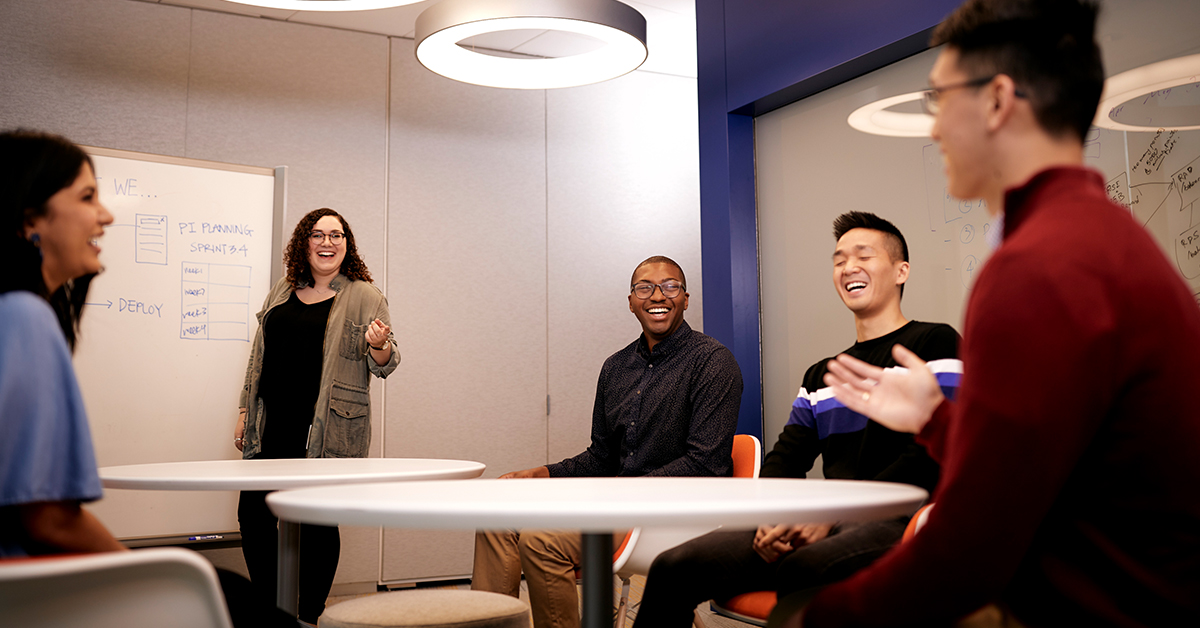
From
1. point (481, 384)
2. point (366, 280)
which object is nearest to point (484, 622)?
point (366, 280)

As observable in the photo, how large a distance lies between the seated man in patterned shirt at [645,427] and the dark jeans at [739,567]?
0.67 meters

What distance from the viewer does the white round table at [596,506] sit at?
959 mm

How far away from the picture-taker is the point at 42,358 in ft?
3.57

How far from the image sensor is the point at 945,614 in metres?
0.85

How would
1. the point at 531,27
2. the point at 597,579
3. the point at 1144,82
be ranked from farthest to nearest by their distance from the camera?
the point at 531,27
the point at 1144,82
the point at 597,579

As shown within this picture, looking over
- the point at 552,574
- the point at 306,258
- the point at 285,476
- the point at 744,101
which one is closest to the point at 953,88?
the point at 285,476

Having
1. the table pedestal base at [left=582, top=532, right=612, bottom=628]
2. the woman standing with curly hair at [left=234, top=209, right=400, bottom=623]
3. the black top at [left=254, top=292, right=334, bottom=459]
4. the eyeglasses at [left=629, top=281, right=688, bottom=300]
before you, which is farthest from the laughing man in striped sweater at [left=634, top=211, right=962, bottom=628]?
the black top at [left=254, top=292, right=334, bottom=459]

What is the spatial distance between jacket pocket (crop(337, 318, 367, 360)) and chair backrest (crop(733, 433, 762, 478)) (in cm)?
159

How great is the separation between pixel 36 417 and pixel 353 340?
238cm

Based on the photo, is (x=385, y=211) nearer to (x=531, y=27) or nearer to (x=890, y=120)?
(x=531, y=27)

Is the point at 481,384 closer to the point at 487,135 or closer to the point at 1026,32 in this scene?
the point at 487,135

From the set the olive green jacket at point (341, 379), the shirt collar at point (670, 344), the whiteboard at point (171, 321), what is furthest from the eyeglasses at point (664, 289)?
the whiteboard at point (171, 321)

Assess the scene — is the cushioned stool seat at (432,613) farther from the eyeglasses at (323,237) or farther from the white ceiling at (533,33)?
the white ceiling at (533,33)

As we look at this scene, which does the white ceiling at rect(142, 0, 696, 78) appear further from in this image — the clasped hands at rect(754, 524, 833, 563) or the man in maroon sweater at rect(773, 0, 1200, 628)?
the man in maroon sweater at rect(773, 0, 1200, 628)
